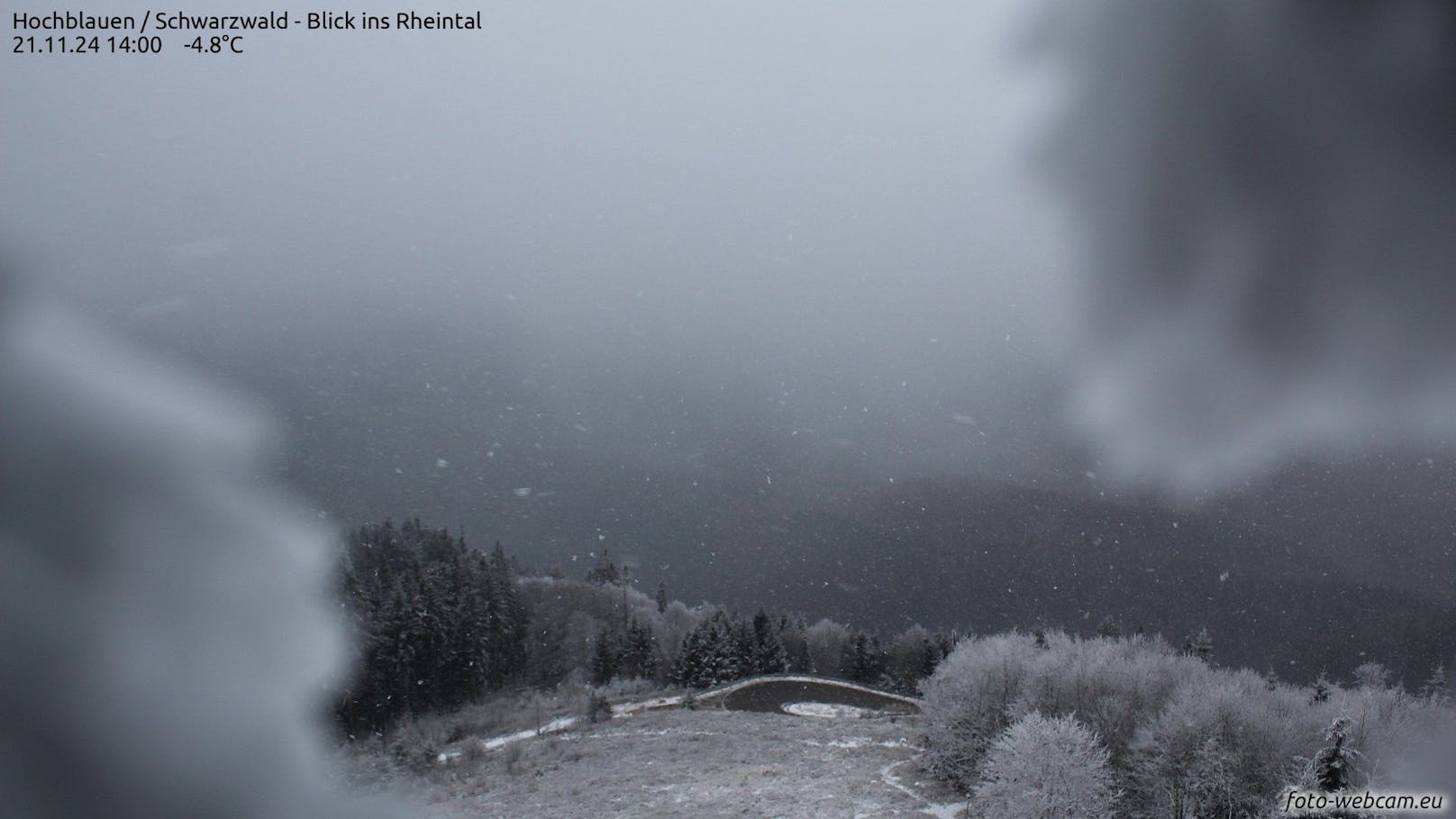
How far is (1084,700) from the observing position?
26031 millimetres

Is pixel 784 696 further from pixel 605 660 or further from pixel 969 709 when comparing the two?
pixel 969 709

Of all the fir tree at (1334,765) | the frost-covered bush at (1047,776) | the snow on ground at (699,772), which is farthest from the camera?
the frost-covered bush at (1047,776)

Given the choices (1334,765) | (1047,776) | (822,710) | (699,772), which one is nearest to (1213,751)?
(1047,776)

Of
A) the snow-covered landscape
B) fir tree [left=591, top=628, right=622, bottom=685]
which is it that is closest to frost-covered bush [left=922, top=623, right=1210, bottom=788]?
the snow-covered landscape

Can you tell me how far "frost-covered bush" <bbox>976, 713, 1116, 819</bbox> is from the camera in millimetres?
17922

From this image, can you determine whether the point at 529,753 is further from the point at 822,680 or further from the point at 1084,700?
the point at 822,680

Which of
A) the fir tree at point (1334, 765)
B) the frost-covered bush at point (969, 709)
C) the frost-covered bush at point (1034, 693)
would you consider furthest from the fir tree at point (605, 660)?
the fir tree at point (1334, 765)

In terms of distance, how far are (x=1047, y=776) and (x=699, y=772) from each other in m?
8.55

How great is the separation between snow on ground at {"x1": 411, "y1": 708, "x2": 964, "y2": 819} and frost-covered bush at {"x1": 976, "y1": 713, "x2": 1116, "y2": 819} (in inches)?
106

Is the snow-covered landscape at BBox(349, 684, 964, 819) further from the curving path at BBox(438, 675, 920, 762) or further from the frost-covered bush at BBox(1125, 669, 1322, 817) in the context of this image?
the frost-covered bush at BBox(1125, 669, 1322, 817)

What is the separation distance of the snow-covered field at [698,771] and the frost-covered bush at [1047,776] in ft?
8.86

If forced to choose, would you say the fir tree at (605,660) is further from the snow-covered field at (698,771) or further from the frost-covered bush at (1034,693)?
the frost-covered bush at (1034,693)

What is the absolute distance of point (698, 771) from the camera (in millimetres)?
23109

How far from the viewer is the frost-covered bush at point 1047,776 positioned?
58.8ft
